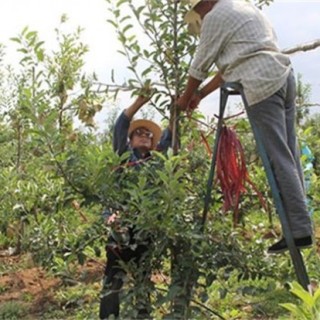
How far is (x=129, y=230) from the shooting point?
2.80m

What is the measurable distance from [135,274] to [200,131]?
30.4 inches

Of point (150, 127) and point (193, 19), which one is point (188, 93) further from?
point (150, 127)

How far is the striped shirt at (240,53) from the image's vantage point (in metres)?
2.58

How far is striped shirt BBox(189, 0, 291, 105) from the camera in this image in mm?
2580

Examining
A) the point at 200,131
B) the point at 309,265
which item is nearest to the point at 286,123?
the point at 200,131

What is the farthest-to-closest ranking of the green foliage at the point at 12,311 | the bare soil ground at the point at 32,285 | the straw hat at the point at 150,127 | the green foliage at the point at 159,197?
the bare soil ground at the point at 32,285, the green foliage at the point at 12,311, the straw hat at the point at 150,127, the green foliage at the point at 159,197

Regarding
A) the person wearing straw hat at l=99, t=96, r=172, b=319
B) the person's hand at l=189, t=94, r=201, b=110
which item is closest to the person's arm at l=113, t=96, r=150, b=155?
the person wearing straw hat at l=99, t=96, r=172, b=319

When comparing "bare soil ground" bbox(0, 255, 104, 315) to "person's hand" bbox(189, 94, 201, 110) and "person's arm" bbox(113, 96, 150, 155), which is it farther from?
"person's hand" bbox(189, 94, 201, 110)

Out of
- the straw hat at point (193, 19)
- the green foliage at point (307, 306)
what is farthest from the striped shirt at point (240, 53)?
the green foliage at point (307, 306)

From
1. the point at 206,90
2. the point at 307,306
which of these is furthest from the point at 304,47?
the point at 307,306

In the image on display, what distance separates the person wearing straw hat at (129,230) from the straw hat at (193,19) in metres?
0.37

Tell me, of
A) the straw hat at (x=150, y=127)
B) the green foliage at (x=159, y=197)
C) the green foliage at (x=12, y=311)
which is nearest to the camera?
the green foliage at (x=159, y=197)

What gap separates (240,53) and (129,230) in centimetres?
92

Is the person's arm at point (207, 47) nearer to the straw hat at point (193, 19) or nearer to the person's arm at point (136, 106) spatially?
the straw hat at point (193, 19)
